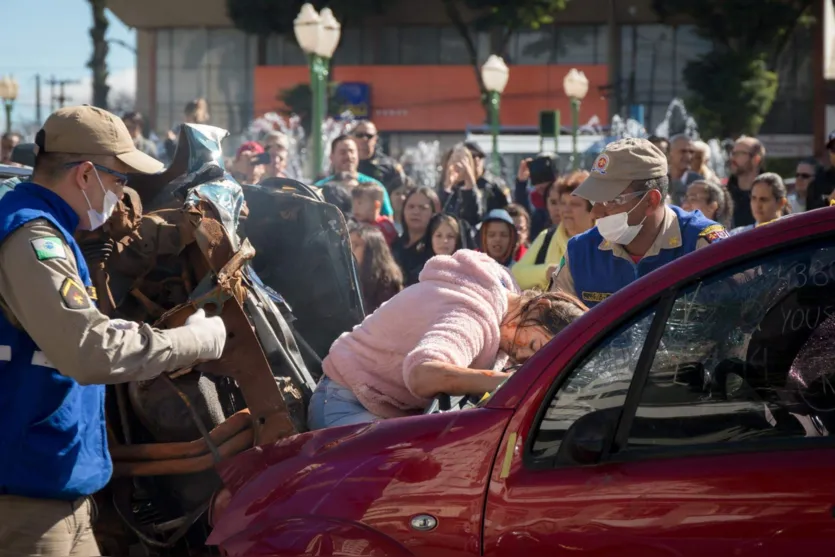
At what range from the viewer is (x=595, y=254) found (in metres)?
5.13

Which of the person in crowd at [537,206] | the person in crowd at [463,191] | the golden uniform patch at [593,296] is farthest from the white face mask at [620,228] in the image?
the person in crowd at [537,206]

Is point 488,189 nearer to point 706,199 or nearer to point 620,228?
point 706,199

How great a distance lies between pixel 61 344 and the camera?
3.38 m

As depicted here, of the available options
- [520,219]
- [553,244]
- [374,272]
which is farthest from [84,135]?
[520,219]

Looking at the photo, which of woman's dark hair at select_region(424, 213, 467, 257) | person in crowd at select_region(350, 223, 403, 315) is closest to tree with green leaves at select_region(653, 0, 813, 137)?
woman's dark hair at select_region(424, 213, 467, 257)

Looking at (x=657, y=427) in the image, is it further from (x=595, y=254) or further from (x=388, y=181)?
(x=388, y=181)

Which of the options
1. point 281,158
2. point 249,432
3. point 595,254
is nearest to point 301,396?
point 249,432

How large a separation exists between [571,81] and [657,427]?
24.9 metres

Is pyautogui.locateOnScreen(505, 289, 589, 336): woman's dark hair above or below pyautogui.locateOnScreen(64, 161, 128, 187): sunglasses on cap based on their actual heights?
below

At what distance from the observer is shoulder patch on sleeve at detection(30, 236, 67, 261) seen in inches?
134

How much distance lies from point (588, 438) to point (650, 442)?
5.7 inches

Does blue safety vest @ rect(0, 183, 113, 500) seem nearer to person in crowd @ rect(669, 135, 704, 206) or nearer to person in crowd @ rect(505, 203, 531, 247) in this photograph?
person in crowd @ rect(505, 203, 531, 247)

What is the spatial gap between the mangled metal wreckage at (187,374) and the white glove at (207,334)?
3.14 feet

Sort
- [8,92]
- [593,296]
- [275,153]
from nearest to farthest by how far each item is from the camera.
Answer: [593,296] < [275,153] < [8,92]
